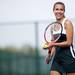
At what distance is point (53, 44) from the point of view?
271 inches

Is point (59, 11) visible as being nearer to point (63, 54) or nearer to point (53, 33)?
point (53, 33)

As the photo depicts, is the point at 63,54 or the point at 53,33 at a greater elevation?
the point at 53,33

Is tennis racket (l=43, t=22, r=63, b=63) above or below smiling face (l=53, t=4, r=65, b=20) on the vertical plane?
below

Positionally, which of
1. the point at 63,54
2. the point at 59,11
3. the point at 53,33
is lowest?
the point at 63,54

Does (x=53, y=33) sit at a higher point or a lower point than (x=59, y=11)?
lower

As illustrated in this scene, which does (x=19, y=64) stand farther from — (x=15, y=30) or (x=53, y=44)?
(x=53, y=44)

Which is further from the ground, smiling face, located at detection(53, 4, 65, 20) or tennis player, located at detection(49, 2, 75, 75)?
smiling face, located at detection(53, 4, 65, 20)

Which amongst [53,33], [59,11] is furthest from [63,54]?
[59,11]

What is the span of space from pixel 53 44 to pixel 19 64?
7.16 meters

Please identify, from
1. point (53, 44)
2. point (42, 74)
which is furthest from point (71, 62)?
point (42, 74)

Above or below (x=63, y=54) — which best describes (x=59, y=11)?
above

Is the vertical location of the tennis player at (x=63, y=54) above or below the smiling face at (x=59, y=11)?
below

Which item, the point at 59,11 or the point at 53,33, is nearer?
the point at 59,11

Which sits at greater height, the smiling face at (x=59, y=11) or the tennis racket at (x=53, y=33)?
the smiling face at (x=59, y=11)
